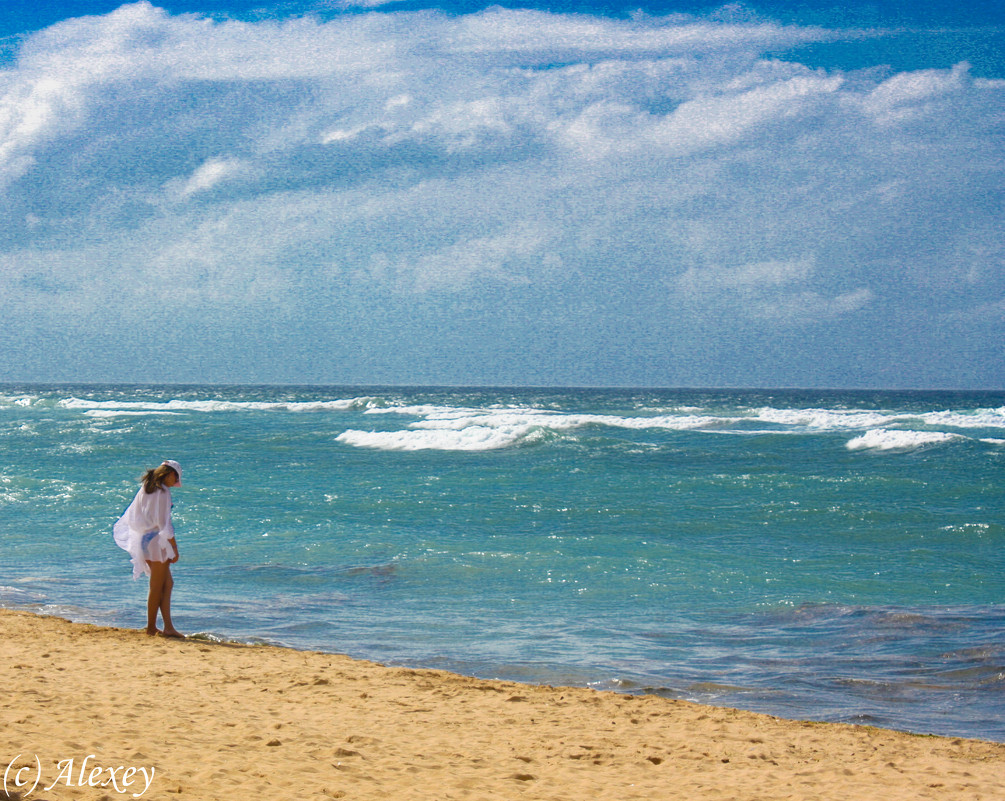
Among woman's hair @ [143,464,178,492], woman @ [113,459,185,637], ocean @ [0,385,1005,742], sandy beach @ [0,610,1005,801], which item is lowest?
ocean @ [0,385,1005,742]

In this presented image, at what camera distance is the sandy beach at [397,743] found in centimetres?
427

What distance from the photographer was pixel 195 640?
7.54 meters

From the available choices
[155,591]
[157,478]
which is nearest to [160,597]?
[155,591]

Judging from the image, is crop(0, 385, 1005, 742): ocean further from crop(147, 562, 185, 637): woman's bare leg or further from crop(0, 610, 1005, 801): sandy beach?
crop(0, 610, 1005, 801): sandy beach

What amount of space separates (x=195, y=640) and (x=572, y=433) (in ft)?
71.4

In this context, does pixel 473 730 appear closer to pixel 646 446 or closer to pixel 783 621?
pixel 783 621

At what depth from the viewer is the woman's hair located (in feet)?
24.3

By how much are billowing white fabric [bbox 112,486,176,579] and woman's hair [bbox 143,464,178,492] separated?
0.10 ft

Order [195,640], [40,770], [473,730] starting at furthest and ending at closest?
1. [195,640]
2. [473,730]
3. [40,770]

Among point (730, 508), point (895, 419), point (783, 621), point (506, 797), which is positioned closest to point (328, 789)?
point (506, 797)

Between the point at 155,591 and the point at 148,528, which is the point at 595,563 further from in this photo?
the point at 148,528

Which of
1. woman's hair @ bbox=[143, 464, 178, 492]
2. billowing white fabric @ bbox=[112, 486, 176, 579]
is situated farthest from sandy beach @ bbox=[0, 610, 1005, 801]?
woman's hair @ bbox=[143, 464, 178, 492]

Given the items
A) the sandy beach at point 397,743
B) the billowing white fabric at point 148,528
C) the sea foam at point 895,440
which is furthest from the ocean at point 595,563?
the billowing white fabric at point 148,528

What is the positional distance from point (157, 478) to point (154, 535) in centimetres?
48
